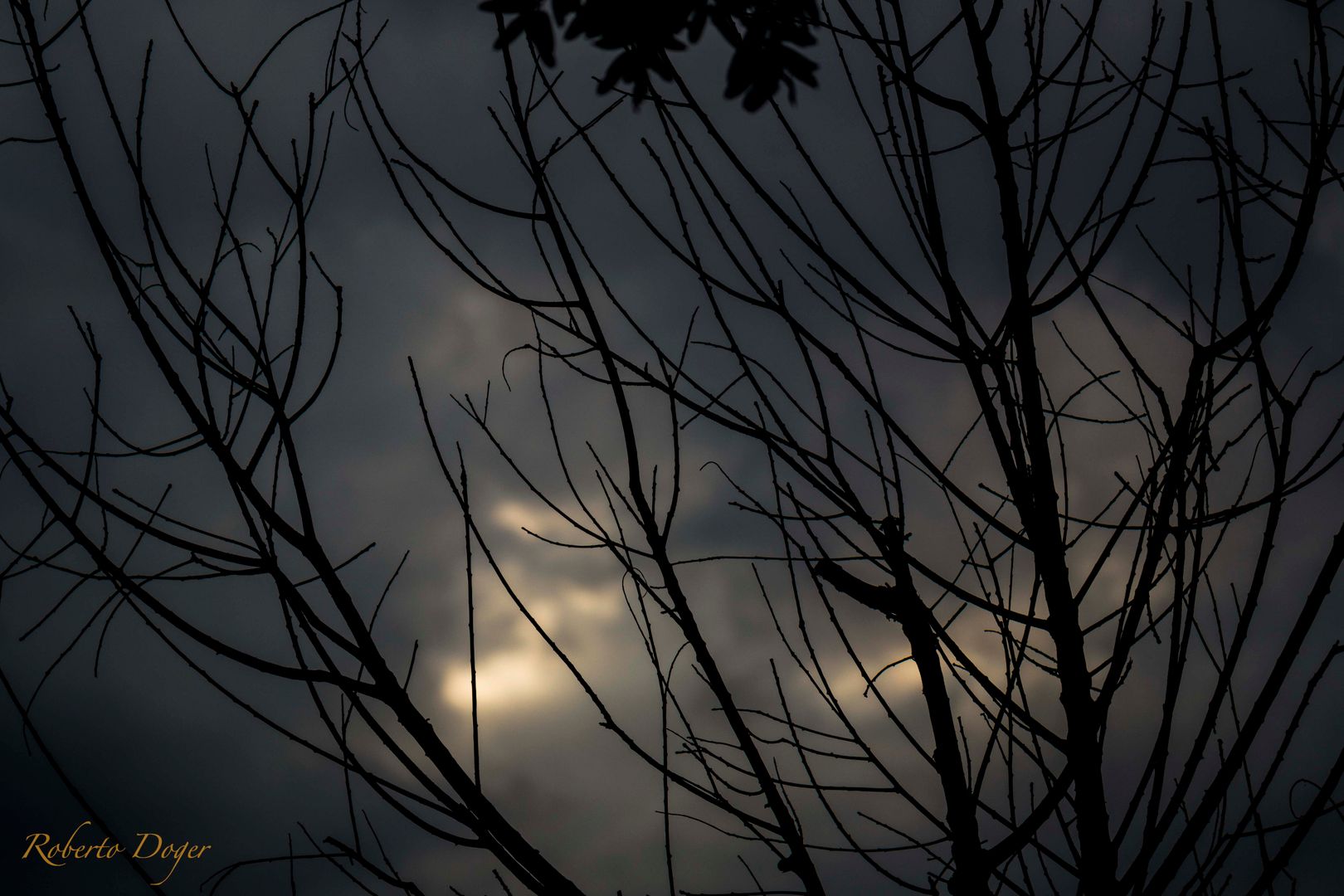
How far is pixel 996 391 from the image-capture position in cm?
204

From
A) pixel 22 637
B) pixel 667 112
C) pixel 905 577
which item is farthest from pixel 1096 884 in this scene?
pixel 22 637

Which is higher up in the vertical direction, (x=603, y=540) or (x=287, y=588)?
(x=603, y=540)

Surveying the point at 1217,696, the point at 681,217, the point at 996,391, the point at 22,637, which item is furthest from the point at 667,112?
the point at 22,637

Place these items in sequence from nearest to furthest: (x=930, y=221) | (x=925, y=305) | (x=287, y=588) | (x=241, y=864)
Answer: (x=287, y=588)
(x=930, y=221)
(x=925, y=305)
(x=241, y=864)

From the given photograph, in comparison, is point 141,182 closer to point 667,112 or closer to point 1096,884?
point 667,112

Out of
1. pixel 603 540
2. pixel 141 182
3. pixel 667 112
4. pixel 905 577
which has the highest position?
pixel 667 112

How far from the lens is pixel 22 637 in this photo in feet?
6.89

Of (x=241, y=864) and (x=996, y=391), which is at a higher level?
(x=996, y=391)

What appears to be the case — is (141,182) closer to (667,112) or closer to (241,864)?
(667,112)

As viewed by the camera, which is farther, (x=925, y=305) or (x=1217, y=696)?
(x=925, y=305)

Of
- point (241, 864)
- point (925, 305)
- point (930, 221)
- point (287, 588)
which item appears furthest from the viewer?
point (241, 864)

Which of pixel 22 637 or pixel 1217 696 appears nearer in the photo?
pixel 1217 696

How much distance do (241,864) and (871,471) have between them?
202cm

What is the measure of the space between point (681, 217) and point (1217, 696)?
1.68 meters
